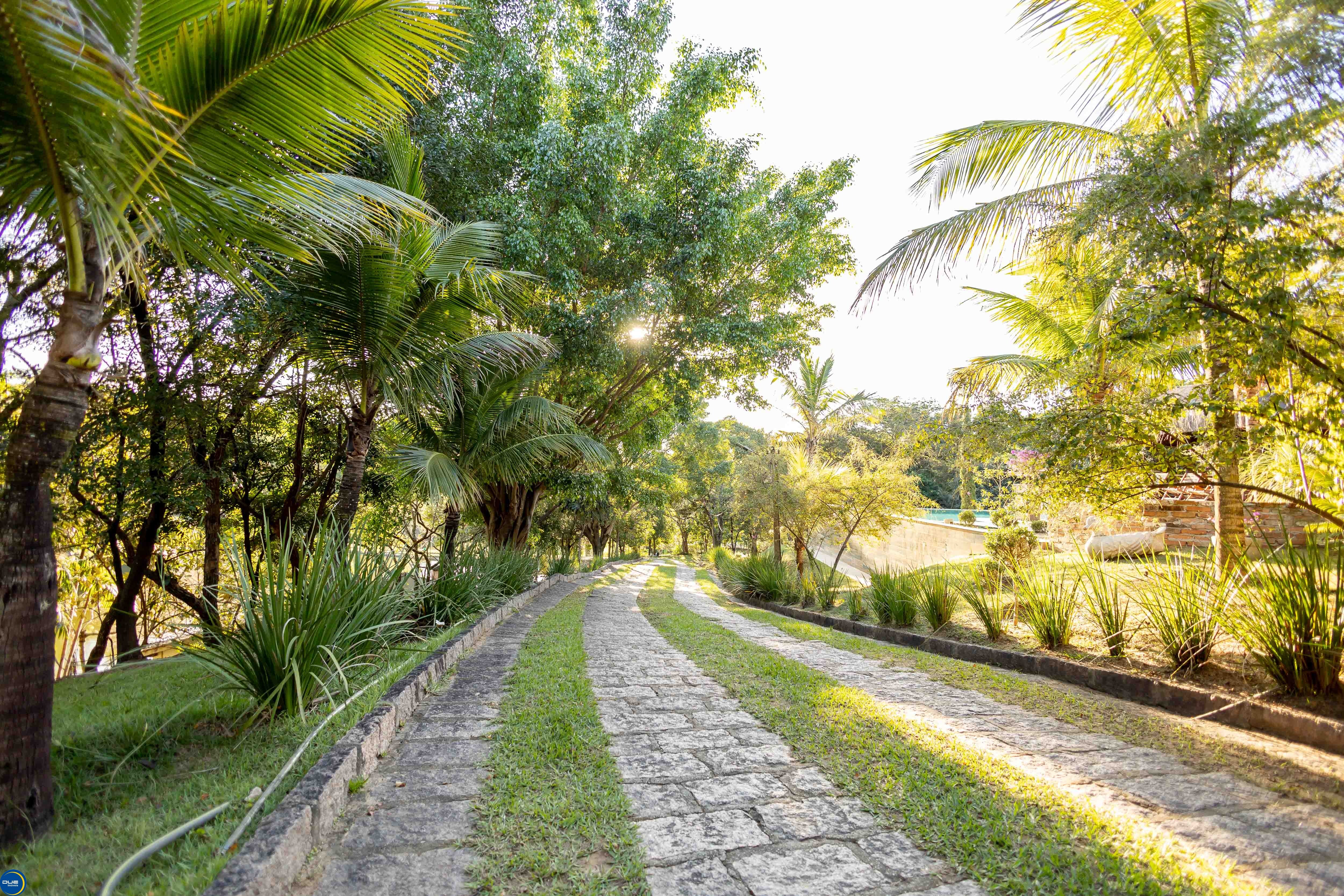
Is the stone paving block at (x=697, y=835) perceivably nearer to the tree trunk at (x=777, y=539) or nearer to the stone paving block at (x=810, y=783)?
the stone paving block at (x=810, y=783)

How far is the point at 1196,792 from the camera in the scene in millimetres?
2381

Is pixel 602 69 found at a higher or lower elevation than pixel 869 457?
higher

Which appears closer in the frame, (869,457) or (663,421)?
(869,457)

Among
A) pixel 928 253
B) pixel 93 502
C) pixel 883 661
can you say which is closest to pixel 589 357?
pixel 928 253

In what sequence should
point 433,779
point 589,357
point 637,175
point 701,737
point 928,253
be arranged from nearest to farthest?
1. point 433,779
2. point 701,737
3. point 928,253
4. point 589,357
5. point 637,175

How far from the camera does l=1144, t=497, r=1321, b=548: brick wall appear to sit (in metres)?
7.66

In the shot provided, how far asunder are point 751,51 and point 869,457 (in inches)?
319

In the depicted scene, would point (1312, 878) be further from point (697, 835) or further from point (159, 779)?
point (159, 779)

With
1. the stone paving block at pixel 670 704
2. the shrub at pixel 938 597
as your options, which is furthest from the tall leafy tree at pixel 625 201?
the stone paving block at pixel 670 704

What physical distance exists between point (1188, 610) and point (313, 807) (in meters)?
4.99

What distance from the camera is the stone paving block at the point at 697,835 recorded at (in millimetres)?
1975

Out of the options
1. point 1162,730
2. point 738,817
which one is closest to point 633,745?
point 738,817

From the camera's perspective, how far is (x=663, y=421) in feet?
45.1

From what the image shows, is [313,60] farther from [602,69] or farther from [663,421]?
[663,421]
